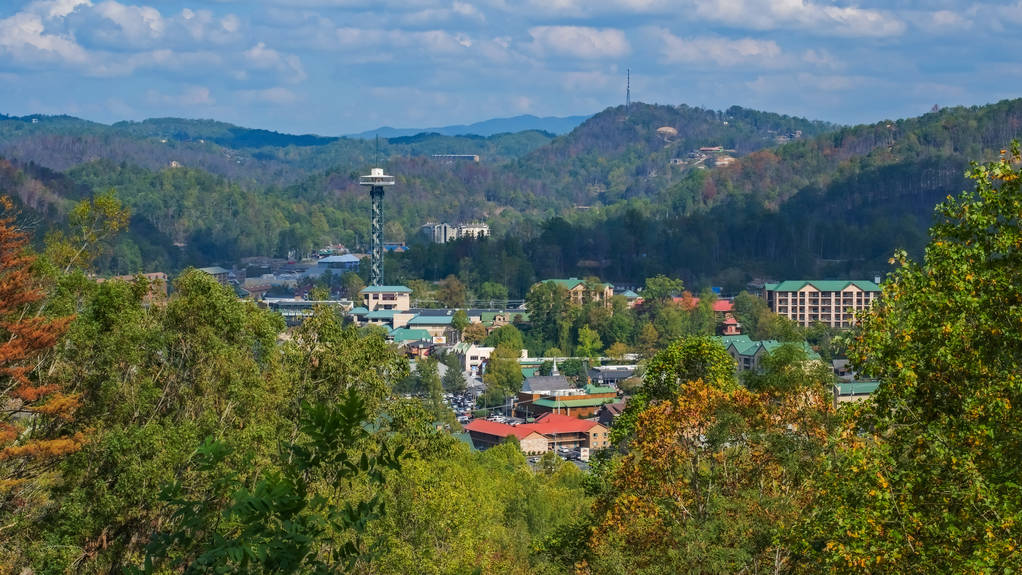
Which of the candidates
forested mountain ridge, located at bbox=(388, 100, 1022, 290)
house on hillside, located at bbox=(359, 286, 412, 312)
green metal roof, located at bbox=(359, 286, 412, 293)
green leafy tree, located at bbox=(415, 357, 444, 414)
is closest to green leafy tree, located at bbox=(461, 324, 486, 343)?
house on hillside, located at bbox=(359, 286, 412, 312)

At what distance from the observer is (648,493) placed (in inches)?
487

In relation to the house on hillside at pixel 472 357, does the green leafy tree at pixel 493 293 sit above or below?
above

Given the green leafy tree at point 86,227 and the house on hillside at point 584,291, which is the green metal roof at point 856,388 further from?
the house on hillside at point 584,291

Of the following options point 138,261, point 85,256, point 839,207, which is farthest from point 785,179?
point 85,256

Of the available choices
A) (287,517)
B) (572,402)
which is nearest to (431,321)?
(572,402)

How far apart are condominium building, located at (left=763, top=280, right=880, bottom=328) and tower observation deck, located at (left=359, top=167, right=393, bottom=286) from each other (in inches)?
1221

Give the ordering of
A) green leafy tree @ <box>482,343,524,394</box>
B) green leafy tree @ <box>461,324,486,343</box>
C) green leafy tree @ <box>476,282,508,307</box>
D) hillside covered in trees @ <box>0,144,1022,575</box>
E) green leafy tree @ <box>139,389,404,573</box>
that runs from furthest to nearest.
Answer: green leafy tree @ <box>476,282,508,307</box> < green leafy tree @ <box>461,324,486,343</box> < green leafy tree @ <box>482,343,524,394</box> < hillside covered in trees @ <box>0,144,1022,575</box> < green leafy tree @ <box>139,389,404,573</box>

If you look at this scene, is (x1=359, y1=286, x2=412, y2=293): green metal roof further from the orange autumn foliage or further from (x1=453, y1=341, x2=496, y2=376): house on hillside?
the orange autumn foliage

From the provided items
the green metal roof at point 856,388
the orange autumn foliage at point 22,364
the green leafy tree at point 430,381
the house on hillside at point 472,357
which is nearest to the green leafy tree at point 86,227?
the orange autumn foliage at point 22,364

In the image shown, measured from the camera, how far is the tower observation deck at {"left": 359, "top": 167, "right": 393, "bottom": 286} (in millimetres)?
95375

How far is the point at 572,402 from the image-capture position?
54.4 m

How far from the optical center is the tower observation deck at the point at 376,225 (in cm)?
9538

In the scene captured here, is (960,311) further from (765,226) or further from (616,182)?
(616,182)

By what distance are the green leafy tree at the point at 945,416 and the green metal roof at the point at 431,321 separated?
232ft
